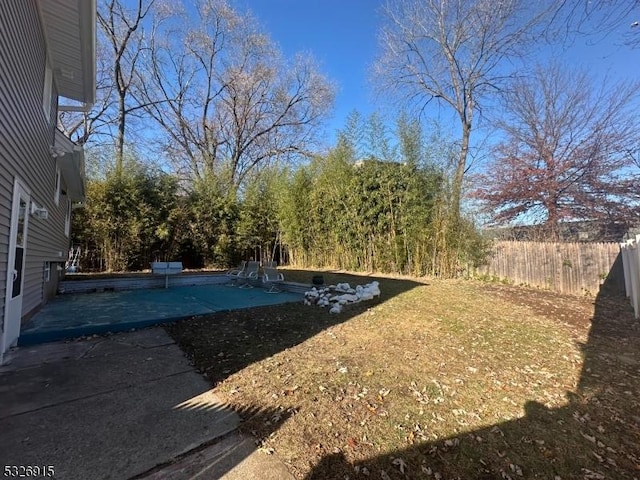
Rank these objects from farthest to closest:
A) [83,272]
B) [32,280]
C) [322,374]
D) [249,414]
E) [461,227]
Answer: [83,272]
[461,227]
[32,280]
[322,374]
[249,414]

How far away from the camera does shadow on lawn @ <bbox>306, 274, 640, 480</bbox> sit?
144 cm

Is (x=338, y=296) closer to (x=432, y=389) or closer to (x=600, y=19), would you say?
(x=432, y=389)

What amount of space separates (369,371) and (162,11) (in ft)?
52.7

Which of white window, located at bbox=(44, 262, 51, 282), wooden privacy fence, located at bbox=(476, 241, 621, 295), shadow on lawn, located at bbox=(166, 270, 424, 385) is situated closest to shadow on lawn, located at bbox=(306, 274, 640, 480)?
shadow on lawn, located at bbox=(166, 270, 424, 385)

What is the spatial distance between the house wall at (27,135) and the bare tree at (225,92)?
357 inches

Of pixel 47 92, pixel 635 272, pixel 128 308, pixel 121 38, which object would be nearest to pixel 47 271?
pixel 128 308

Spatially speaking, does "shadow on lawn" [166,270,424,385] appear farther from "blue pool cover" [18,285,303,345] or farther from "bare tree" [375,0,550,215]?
"bare tree" [375,0,550,215]

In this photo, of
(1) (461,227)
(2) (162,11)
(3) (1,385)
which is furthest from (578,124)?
(2) (162,11)

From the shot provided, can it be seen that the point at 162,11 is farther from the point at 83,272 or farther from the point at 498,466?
the point at 498,466

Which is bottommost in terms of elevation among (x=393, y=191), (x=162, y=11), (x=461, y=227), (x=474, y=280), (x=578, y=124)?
(x=474, y=280)

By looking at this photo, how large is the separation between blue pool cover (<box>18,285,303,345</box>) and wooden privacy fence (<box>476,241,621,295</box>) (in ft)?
15.4

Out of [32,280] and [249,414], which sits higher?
[32,280]

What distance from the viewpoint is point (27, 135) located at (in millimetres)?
3291

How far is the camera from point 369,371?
8.10ft
